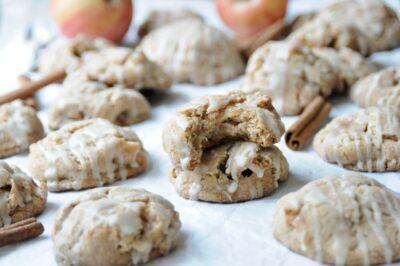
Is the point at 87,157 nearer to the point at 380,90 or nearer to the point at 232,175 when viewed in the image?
the point at 232,175

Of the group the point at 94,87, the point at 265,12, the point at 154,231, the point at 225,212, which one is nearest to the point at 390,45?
the point at 265,12

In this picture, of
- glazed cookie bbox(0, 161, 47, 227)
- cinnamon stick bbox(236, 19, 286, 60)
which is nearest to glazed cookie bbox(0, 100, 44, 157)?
glazed cookie bbox(0, 161, 47, 227)

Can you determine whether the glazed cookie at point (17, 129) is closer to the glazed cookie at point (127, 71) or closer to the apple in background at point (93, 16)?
the glazed cookie at point (127, 71)

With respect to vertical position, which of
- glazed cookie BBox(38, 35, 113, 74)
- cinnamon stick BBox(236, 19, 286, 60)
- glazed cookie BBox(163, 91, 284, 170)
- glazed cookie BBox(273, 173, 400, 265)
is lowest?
cinnamon stick BBox(236, 19, 286, 60)

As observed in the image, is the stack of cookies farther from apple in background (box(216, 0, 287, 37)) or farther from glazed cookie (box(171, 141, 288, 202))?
apple in background (box(216, 0, 287, 37))

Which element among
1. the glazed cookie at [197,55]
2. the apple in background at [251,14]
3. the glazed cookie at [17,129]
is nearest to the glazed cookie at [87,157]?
the glazed cookie at [17,129]

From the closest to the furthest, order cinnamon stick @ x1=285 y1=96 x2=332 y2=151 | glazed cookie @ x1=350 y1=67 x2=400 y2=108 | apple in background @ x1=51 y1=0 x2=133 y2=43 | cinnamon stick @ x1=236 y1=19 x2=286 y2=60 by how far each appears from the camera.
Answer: cinnamon stick @ x1=285 y1=96 x2=332 y2=151 < glazed cookie @ x1=350 y1=67 x2=400 y2=108 < cinnamon stick @ x1=236 y1=19 x2=286 y2=60 < apple in background @ x1=51 y1=0 x2=133 y2=43

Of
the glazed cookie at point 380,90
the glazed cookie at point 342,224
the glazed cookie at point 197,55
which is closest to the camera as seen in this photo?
the glazed cookie at point 342,224

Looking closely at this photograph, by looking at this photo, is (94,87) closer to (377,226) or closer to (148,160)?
(148,160)
